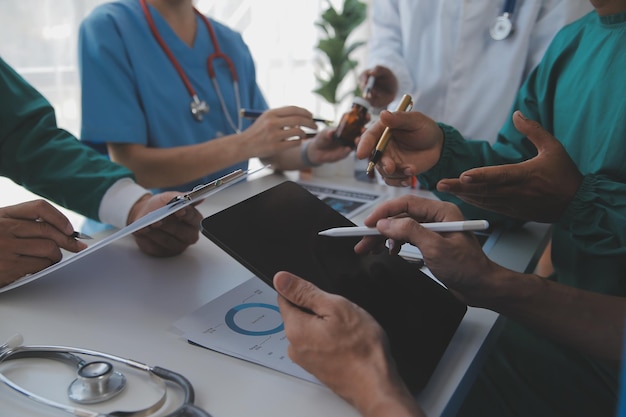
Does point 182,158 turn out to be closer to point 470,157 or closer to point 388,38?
point 470,157

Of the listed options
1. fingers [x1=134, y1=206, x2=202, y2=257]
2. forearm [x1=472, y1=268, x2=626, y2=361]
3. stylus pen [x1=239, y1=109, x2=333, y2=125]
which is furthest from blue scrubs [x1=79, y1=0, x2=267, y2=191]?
forearm [x1=472, y1=268, x2=626, y2=361]

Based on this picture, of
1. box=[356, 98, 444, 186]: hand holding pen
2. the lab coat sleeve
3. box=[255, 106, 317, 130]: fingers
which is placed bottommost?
box=[255, 106, 317, 130]: fingers

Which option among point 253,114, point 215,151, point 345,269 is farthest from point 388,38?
point 345,269

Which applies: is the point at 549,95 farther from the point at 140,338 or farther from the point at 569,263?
the point at 140,338

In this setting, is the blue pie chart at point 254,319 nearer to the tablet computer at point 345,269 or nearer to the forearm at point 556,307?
the tablet computer at point 345,269

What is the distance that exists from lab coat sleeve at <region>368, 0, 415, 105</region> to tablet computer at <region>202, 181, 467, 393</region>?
0.90m

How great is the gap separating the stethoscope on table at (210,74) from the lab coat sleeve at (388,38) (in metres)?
0.41

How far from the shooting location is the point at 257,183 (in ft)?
3.59

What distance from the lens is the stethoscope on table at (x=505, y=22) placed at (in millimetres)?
1261

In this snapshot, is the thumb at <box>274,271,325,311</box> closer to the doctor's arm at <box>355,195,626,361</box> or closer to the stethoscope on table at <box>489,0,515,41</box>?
the doctor's arm at <box>355,195,626,361</box>

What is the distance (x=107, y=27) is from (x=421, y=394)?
0.96 meters

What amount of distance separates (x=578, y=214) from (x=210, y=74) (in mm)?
850

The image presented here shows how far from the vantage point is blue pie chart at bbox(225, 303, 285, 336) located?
54cm

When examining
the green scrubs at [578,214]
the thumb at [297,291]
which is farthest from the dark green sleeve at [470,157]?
the thumb at [297,291]
